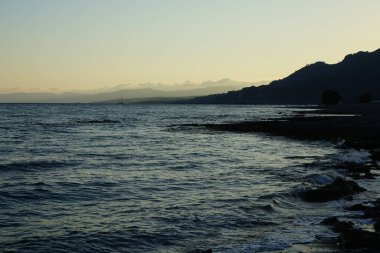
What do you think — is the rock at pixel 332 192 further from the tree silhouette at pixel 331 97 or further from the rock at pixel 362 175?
the tree silhouette at pixel 331 97

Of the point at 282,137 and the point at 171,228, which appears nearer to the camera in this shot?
the point at 171,228

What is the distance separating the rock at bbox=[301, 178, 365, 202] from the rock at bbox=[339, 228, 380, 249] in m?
7.75

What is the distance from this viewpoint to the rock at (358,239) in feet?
44.2

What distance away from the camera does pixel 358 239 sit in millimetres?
Result: 13680

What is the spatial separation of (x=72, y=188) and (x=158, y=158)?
15.2 metres

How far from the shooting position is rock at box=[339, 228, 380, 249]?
44.2 feet

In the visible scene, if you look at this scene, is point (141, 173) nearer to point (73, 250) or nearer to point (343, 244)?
point (73, 250)

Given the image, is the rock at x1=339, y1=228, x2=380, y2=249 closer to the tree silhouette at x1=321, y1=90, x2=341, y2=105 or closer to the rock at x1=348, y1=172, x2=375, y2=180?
the rock at x1=348, y1=172, x2=375, y2=180

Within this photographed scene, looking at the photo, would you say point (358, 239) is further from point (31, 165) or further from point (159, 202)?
point (31, 165)

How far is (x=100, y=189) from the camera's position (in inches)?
953

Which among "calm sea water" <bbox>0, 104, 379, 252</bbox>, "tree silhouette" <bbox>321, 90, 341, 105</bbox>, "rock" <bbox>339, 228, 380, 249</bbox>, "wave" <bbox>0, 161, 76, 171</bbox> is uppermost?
"tree silhouette" <bbox>321, 90, 341, 105</bbox>

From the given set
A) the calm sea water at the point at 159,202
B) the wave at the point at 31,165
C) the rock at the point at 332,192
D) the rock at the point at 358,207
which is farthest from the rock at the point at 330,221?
the wave at the point at 31,165

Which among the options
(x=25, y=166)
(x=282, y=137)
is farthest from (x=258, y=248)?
(x=282, y=137)

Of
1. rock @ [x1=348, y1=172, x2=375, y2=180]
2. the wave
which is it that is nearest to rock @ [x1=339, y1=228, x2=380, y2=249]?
rock @ [x1=348, y1=172, x2=375, y2=180]
